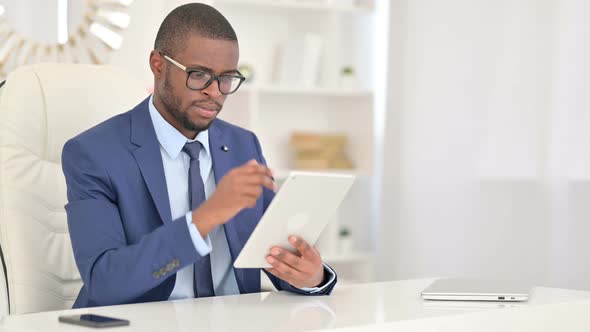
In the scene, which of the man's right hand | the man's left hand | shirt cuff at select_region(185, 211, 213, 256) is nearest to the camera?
the man's right hand

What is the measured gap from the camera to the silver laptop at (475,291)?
172 cm

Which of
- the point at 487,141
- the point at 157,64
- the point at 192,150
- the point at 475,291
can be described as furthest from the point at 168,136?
the point at 487,141

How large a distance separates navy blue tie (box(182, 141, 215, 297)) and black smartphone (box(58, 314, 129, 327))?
0.50m

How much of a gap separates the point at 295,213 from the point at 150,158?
40 cm

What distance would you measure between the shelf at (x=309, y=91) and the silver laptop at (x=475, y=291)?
7.53ft

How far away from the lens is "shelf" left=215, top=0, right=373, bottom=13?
13.3 ft

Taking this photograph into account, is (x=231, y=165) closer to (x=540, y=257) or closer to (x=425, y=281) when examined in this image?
(x=425, y=281)

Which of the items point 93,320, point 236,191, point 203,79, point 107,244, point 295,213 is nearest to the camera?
point 93,320

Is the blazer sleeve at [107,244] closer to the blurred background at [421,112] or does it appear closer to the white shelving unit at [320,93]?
the blurred background at [421,112]

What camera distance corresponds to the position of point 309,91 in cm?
421

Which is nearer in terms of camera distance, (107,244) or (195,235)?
(195,235)

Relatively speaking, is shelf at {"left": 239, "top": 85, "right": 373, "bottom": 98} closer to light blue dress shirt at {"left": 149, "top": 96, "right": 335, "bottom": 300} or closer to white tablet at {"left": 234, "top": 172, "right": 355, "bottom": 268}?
light blue dress shirt at {"left": 149, "top": 96, "right": 335, "bottom": 300}

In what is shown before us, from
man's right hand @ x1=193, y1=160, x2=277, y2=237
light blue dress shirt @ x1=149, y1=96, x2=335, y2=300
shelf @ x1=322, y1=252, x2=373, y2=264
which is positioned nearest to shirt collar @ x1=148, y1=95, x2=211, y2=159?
light blue dress shirt @ x1=149, y1=96, x2=335, y2=300

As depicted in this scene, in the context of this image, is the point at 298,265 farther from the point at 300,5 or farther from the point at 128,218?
the point at 300,5
